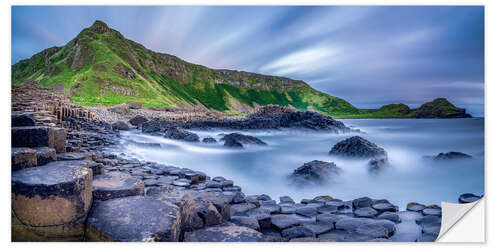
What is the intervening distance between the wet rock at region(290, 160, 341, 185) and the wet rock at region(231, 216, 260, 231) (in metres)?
2.13

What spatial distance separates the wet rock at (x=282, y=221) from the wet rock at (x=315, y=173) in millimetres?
1686

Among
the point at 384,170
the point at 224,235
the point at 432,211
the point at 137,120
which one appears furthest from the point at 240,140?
the point at 137,120

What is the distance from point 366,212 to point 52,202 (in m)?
3.02

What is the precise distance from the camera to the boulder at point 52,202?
1.70 metres

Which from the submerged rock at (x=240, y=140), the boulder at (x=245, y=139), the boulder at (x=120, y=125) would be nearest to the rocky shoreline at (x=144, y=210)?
the submerged rock at (x=240, y=140)

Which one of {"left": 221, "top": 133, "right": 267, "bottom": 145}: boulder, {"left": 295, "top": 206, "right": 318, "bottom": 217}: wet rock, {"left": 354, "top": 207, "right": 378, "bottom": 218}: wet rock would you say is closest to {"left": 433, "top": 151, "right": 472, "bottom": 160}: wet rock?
{"left": 354, "top": 207, "right": 378, "bottom": 218}: wet rock

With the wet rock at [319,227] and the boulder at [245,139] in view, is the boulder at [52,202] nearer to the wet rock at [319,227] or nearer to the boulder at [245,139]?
the wet rock at [319,227]

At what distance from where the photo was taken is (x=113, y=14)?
11.9 feet

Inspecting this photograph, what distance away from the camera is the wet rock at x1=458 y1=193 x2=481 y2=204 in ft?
10.6

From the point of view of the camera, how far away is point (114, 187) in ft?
6.86

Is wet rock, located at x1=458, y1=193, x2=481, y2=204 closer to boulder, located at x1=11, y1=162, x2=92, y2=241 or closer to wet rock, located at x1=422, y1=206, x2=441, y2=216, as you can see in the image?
wet rock, located at x1=422, y1=206, x2=441, y2=216

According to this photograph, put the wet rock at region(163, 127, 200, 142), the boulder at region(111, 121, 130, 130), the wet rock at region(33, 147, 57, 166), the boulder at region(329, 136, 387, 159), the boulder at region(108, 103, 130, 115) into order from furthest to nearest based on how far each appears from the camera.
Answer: the boulder at region(108, 103, 130, 115) < the boulder at region(111, 121, 130, 130) < the wet rock at region(163, 127, 200, 142) < the boulder at region(329, 136, 387, 159) < the wet rock at region(33, 147, 57, 166)
